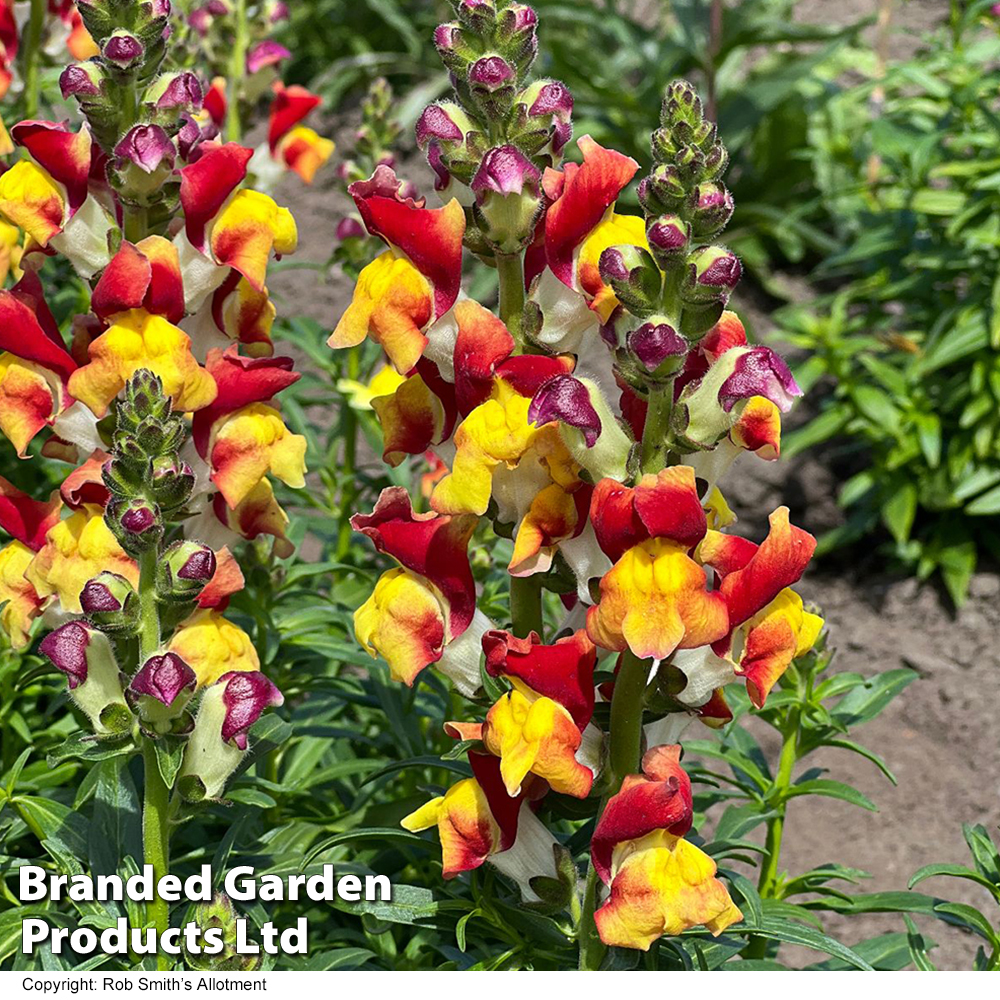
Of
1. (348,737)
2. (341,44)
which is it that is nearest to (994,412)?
(348,737)

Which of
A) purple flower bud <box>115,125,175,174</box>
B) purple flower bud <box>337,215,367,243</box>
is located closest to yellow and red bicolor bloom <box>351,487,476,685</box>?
purple flower bud <box>115,125,175,174</box>

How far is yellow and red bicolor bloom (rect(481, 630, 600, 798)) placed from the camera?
1851 mm

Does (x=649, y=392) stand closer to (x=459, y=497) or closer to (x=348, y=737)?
(x=459, y=497)

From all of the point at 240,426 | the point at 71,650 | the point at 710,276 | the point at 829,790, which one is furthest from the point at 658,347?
the point at 829,790

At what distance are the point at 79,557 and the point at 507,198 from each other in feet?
2.85

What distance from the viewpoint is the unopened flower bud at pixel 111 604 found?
1.97 metres

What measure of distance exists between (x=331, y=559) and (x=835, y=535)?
7.47ft

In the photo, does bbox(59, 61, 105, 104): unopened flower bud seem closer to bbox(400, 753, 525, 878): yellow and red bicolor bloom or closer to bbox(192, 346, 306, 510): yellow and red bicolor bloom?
bbox(192, 346, 306, 510): yellow and red bicolor bloom

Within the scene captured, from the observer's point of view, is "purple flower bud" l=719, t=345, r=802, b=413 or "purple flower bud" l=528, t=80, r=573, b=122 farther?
"purple flower bud" l=528, t=80, r=573, b=122

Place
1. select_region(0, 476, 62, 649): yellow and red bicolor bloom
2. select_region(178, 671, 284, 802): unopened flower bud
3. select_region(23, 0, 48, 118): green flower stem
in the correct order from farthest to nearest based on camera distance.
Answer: select_region(23, 0, 48, 118): green flower stem → select_region(0, 476, 62, 649): yellow and red bicolor bloom → select_region(178, 671, 284, 802): unopened flower bud

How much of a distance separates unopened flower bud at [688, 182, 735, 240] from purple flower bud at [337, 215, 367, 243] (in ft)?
5.65

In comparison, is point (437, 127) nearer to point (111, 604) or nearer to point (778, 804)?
point (111, 604)

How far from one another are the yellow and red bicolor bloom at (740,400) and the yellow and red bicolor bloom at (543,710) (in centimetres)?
32
